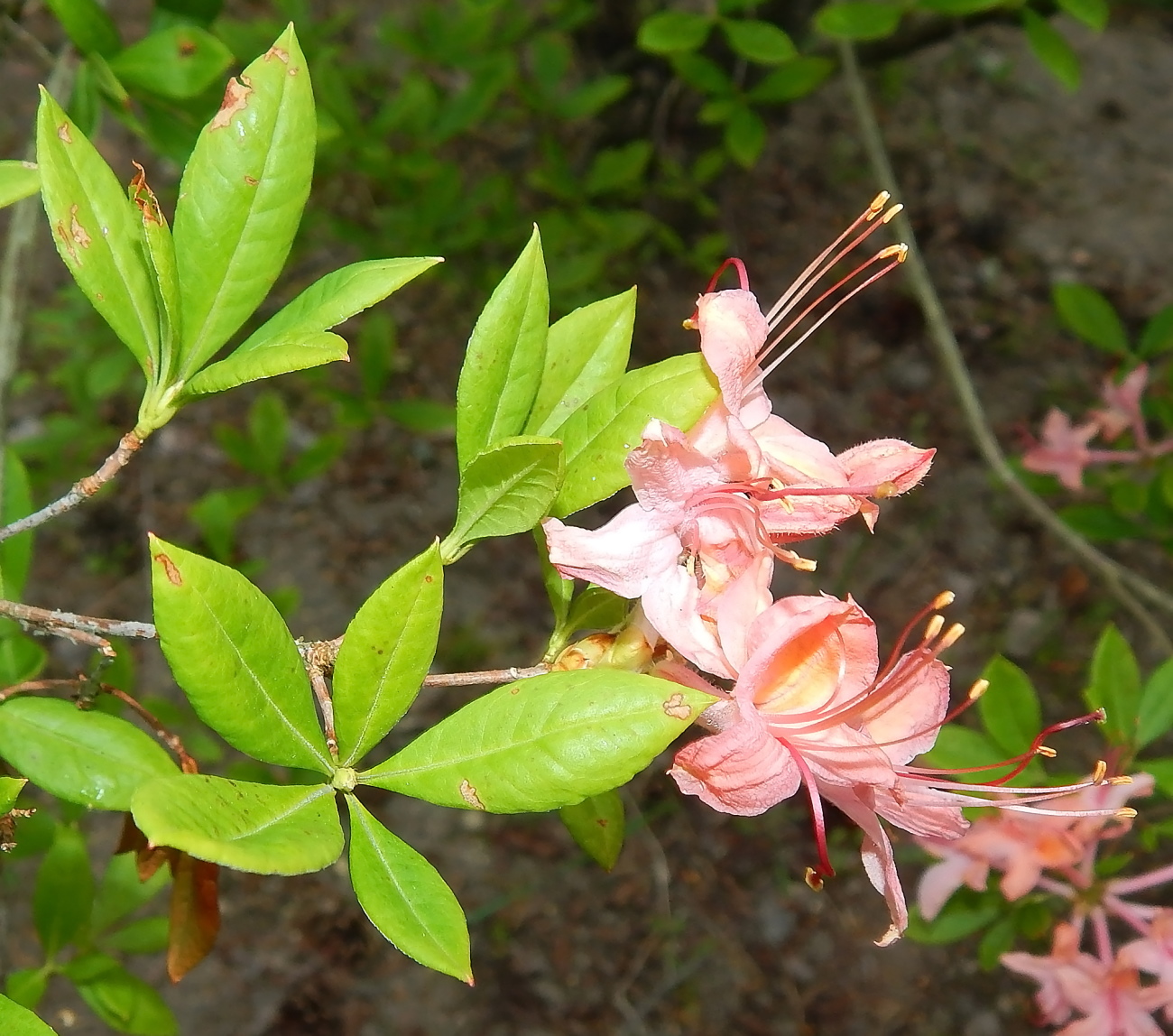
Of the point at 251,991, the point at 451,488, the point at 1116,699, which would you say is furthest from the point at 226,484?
the point at 1116,699

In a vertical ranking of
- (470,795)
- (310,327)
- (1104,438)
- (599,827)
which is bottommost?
(1104,438)

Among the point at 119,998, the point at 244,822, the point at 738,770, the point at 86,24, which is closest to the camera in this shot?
the point at 244,822

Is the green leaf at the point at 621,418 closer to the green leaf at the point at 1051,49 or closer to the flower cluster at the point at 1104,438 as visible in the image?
the green leaf at the point at 1051,49

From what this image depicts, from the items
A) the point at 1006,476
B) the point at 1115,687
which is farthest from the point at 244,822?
the point at 1006,476

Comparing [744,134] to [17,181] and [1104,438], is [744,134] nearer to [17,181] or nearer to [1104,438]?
[1104,438]

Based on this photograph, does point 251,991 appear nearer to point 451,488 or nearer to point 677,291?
point 451,488

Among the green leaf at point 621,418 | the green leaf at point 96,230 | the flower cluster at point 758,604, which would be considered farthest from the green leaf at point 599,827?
the green leaf at point 96,230

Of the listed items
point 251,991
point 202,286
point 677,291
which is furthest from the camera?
point 677,291
